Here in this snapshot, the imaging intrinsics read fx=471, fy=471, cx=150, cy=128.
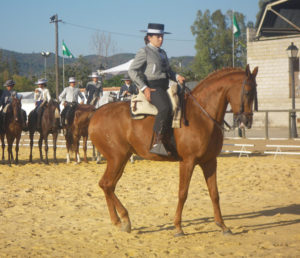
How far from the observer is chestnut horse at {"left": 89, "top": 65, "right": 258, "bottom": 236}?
6.71 meters

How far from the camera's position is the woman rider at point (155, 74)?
22.7ft

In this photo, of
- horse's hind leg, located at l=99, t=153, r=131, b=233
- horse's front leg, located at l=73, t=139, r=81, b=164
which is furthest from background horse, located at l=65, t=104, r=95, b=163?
horse's hind leg, located at l=99, t=153, r=131, b=233

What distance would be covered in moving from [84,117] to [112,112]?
7.85 m

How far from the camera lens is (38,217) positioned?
26.4 ft

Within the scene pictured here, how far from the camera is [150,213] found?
828 cm

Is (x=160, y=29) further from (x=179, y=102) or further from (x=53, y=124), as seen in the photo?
(x=53, y=124)

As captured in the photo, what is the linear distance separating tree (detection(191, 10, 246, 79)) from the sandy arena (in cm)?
6953

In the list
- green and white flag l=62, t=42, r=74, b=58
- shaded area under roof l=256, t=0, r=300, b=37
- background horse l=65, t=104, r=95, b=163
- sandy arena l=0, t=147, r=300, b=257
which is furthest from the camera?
green and white flag l=62, t=42, r=74, b=58

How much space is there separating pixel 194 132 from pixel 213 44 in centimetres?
8043

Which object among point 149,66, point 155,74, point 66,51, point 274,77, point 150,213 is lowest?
point 150,213

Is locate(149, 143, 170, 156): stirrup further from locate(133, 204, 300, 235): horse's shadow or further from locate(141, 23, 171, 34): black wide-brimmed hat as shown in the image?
locate(141, 23, 171, 34): black wide-brimmed hat

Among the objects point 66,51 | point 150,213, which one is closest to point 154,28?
point 150,213

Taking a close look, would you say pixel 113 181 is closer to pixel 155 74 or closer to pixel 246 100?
pixel 155 74

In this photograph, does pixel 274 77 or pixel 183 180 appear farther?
pixel 274 77
